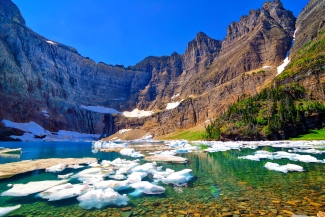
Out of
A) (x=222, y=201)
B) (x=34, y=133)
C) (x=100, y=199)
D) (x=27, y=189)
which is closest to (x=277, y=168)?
(x=222, y=201)

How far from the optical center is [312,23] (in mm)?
152125

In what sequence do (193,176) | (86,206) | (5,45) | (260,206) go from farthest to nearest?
(5,45)
(193,176)
(86,206)
(260,206)

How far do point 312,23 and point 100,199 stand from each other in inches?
7854

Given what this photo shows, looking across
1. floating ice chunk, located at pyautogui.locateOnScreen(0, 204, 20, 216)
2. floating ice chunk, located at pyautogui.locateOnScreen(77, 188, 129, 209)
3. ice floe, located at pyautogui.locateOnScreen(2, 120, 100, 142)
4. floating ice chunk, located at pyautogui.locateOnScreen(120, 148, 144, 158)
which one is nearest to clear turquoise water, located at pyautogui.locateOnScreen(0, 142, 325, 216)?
floating ice chunk, located at pyautogui.locateOnScreen(0, 204, 20, 216)

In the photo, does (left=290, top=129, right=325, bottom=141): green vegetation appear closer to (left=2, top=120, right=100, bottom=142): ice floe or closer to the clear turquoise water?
the clear turquoise water

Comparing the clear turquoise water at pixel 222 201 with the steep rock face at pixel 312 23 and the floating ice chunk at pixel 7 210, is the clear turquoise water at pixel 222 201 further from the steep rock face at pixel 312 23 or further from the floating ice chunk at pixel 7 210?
the steep rock face at pixel 312 23

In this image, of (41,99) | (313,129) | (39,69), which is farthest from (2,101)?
(313,129)

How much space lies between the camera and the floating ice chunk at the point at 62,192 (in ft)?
42.5

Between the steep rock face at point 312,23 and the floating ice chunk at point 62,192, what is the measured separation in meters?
173

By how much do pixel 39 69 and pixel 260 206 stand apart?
730ft

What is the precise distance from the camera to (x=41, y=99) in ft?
590

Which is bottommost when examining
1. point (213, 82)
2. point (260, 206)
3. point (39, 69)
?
point (260, 206)

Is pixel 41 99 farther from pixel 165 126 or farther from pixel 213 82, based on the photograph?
pixel 213 82

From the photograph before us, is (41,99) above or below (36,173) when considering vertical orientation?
above
